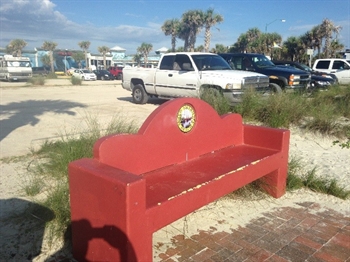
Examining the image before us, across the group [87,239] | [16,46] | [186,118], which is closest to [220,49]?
[16,46]

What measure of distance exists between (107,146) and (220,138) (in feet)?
5.95

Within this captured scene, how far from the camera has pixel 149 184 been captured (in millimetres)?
2863

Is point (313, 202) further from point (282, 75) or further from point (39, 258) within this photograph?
point (282, 75)

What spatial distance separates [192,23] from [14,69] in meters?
28.8

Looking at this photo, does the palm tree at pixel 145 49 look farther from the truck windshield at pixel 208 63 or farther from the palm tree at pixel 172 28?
the truck windshield at pixel 208 63

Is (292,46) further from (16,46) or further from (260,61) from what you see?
(16,46)

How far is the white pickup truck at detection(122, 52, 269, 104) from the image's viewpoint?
28.8ft

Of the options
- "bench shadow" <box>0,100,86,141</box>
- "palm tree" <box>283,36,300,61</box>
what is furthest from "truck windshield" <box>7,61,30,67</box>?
"palm tree" <box>283,36,300,61</box>

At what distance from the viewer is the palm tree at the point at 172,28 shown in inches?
2191

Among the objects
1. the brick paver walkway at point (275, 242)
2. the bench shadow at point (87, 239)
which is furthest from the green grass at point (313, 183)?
the bench shadow at point (87, 239)

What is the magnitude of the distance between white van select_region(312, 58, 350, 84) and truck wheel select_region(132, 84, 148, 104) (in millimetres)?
10661

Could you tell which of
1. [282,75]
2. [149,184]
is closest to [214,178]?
[149,184]

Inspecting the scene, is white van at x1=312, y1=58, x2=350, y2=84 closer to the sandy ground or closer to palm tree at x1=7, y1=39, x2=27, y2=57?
the sandy ground

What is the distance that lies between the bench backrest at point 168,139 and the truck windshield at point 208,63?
6.04m
